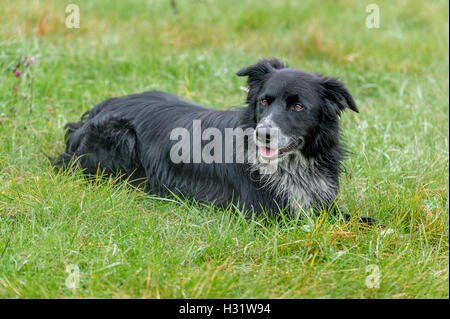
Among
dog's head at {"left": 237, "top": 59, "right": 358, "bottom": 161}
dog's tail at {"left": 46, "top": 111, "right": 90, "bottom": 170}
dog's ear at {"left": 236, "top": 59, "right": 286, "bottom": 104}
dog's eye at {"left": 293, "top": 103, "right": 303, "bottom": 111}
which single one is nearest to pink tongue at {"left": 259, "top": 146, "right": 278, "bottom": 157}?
dog's head at {"left": 237, "top": 59, "right": 358, "bottom": 161}

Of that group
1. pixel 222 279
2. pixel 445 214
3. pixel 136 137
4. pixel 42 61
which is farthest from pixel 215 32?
pixel 222 279

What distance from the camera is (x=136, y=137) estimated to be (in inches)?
192

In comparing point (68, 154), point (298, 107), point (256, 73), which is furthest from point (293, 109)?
point (68, 154)

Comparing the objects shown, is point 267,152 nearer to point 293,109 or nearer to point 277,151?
point 277,151

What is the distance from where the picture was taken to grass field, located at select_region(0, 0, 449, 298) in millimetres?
3148

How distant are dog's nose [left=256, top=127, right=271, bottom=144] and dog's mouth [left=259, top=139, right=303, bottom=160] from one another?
0.43ft

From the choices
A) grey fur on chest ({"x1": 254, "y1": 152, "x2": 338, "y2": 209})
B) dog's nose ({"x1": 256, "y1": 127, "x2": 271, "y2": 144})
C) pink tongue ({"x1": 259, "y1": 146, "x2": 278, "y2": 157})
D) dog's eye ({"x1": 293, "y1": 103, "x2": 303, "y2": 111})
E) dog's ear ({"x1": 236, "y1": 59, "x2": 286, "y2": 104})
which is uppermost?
dog's ear ({"x1": 236, "y1": 59, "x2": 286, "y2": 104})

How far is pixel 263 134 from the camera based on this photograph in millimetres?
3758

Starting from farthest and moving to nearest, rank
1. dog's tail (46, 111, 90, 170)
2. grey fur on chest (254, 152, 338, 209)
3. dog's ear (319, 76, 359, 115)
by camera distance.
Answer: dog's tail (46, 111, 90, 170)
grey fur on chest (254, 152, 338, 209)
dog's ear (319, 76, 359, 115)

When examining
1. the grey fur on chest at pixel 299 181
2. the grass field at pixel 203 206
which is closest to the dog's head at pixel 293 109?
the grey fur on chest at pixel 299 181

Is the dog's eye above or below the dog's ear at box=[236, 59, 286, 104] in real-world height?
below

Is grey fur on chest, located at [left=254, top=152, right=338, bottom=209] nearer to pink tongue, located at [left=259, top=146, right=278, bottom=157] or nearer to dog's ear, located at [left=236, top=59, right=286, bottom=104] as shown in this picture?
pink tongue, located at [left=259, top=146, right=278, bottom=157]

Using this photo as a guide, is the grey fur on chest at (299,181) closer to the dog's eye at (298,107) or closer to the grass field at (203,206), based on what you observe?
the grass field at (203,206)

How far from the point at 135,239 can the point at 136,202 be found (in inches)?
34.3
